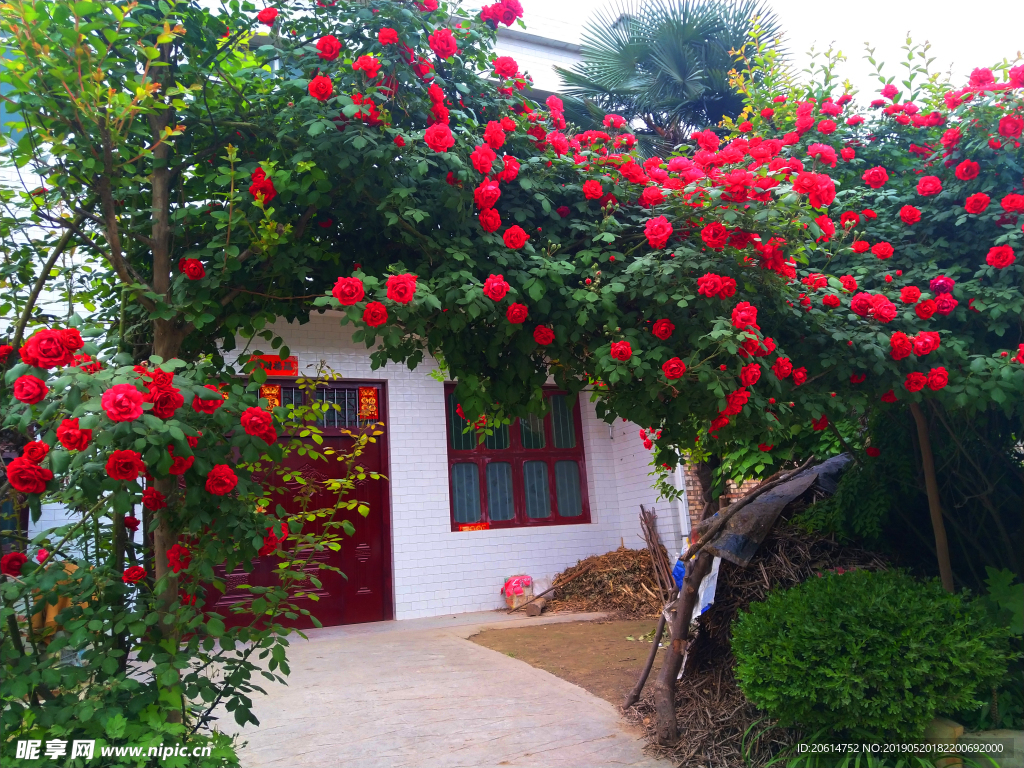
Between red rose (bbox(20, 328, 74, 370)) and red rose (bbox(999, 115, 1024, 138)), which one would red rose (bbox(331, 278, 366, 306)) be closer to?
red rose (bbox(20, 328, 74, 370))

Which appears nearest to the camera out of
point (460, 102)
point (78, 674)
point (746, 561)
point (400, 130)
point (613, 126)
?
point (78, 674)

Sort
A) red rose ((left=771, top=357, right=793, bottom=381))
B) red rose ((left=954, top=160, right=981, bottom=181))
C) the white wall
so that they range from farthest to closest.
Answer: the white wall, red rose ((left=954, top=160, right=981, bottom=181)), red rose ((left=771, top=357, right=793, bottom=381))

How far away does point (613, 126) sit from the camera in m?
3.94

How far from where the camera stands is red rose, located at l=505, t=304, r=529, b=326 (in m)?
2.75

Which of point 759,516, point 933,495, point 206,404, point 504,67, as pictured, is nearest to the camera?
point 206,404

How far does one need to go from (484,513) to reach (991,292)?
7113 mm

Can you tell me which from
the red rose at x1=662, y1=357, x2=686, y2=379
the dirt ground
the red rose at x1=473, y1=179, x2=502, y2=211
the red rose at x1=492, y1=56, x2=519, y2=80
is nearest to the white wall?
the dirt ground

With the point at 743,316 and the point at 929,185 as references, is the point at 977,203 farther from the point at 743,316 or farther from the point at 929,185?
the point at 743,316

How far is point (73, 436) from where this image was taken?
77.0 inches

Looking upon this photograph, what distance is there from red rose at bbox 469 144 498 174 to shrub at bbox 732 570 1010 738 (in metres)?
2.63

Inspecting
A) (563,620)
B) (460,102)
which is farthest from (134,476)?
(563,620)

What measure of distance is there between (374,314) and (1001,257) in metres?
3.06

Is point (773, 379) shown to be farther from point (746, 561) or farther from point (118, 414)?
point (118, 414)

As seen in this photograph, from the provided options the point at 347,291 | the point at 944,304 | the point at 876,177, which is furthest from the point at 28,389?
the point at 876,177
